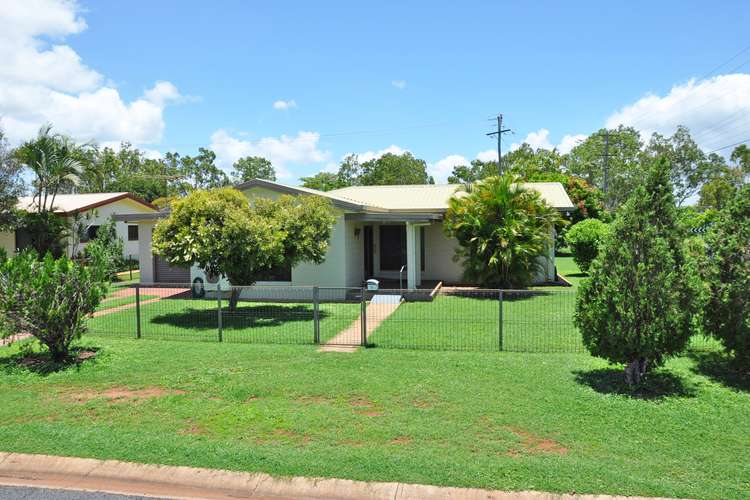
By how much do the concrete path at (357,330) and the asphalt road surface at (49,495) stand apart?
502 centimetres

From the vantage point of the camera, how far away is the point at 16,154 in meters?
21.0

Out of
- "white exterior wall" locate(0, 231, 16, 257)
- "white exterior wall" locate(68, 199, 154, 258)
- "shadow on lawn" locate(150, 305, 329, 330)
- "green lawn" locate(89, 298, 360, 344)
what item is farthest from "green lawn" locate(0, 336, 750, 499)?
"white exterior wall" locate(0, 231, 16, 257)

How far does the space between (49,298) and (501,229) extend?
11.9 meters

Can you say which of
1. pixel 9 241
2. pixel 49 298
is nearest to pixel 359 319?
pixel 49 298

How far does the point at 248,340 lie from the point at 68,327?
308 centimetres

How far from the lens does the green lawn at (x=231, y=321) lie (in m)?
11.0

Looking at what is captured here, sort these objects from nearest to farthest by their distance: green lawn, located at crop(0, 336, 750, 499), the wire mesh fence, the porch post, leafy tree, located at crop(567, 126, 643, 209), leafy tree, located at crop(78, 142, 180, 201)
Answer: green lawn, located at crop(0, 336, 750, 499), the wire mesh fence, the porch post, leafy tree, located at crop(78, 142, 180, 201), leafy tree, located at crop(567, 126, 643, 209)

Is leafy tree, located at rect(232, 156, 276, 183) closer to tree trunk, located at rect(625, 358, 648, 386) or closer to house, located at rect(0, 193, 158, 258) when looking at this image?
house, located at rect(0, 193, 158, 258)

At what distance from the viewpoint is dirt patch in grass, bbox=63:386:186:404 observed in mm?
7160

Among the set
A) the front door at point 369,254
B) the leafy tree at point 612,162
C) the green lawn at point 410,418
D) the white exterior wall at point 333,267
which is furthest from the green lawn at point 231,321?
the leafy tree at point 612,162

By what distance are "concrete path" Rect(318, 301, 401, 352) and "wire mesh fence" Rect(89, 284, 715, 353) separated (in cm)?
2

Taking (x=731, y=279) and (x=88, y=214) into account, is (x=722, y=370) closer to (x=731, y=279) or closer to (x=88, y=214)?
(x=731, y=279)

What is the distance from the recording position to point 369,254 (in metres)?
20.3

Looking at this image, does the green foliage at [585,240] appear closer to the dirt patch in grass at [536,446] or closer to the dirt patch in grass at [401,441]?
the dirt patch in grass at [536,446]
